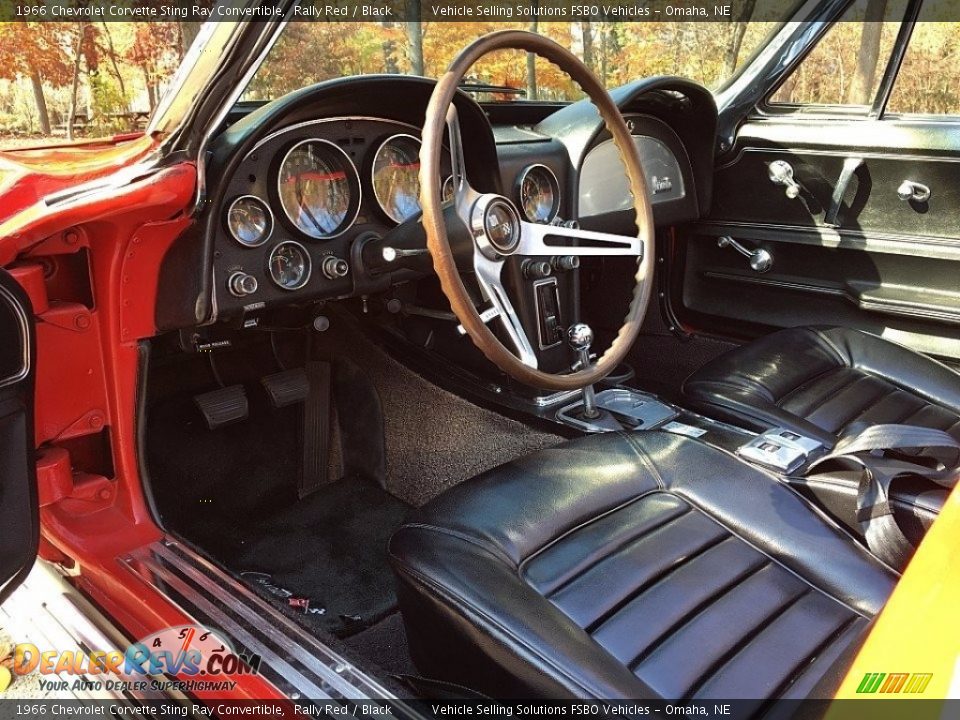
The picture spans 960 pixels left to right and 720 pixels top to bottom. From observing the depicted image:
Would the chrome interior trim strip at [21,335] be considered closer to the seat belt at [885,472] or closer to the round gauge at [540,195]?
the round gauge at [540,195]

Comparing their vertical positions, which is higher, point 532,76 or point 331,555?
point 532,76

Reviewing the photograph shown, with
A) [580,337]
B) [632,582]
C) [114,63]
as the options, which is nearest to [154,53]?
[114,63]

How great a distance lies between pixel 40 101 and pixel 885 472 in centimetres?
258

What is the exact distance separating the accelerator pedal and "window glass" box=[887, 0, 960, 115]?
1.96m

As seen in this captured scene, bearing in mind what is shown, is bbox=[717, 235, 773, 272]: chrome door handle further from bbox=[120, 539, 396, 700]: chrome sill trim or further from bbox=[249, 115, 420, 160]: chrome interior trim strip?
bbox=[120, 539, 396, 700]: chrome sill trim

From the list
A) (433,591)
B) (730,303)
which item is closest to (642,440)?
(433,591)

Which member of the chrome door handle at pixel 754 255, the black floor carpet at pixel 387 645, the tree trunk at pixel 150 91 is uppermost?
the tree trunk at pixel 150 91

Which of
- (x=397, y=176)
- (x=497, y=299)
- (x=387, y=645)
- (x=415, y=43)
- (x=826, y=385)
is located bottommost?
(x=387, y=645)

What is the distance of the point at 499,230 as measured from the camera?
1.59 m

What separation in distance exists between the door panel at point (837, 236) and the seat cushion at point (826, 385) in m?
0.32

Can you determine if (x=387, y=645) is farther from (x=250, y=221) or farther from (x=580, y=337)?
(x=250, y=221)

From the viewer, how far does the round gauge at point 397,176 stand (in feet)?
6.63

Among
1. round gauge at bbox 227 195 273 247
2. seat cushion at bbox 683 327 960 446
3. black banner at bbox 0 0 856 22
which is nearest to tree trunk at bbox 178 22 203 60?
black banner at bbox 0 0 856 22

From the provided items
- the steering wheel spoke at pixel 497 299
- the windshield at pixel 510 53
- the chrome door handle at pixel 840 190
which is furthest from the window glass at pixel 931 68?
the steering wheel spoke at pixel 497 299
